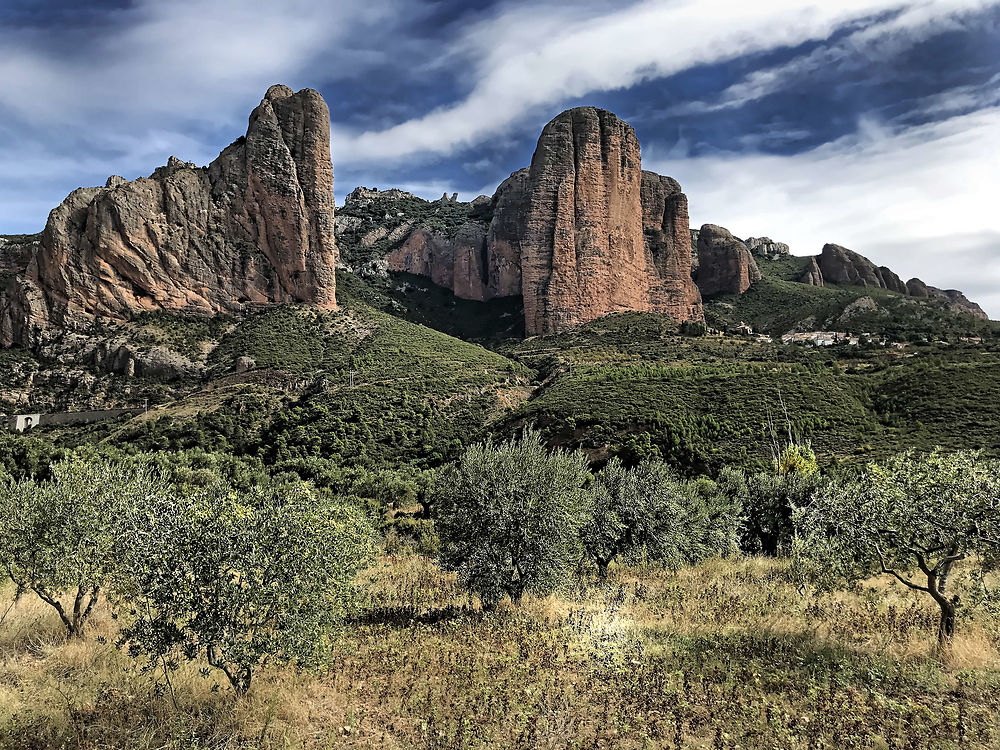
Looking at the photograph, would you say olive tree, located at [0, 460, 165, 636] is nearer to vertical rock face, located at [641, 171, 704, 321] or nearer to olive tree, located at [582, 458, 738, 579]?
olive tree, located at [582, 458, 738, 579]

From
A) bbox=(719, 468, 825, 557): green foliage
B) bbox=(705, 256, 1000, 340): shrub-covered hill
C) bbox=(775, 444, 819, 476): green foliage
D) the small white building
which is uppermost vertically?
bbox=(705, 256, 1000, 340): shrub-covered hill

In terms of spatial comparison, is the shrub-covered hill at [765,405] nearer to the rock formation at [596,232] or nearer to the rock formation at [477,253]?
the rock formation at [596,232]

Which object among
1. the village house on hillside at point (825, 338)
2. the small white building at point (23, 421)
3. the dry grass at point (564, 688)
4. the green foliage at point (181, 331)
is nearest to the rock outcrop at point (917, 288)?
the village house on hillside at point (825, 338)

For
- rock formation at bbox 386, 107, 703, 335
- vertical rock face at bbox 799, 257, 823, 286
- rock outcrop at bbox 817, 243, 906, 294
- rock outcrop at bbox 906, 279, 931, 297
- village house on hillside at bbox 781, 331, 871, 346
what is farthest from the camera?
rock outcrop at bbox 906, 279, 931, 297

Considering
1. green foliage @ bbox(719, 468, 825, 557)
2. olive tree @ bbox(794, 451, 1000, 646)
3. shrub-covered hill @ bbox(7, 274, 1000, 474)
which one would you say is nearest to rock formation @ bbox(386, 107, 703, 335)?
shrub-covered hill @ bbox(7, 274, 1000, 474)

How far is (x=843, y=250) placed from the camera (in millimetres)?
147000

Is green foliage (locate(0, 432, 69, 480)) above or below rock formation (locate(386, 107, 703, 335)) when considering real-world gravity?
below

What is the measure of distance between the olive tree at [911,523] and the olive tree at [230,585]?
9120 millimetres

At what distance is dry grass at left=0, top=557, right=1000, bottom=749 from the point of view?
7.60m

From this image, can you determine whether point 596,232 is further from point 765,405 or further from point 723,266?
point 765,405

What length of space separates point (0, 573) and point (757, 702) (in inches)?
613

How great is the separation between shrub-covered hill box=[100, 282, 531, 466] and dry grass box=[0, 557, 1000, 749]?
121 feet

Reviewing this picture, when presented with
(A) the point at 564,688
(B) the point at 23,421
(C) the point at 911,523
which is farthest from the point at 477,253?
(A) the point at 564,688

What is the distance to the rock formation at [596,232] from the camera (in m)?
91.3
